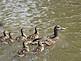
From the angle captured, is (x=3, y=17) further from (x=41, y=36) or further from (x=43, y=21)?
(x=41, y=36)

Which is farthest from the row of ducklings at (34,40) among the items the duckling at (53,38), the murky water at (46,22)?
the murky water at (46,22)

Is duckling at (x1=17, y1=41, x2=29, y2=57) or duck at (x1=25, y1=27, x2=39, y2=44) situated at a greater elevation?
duck at (x1=25, y1=27, x2=39, y2=44)

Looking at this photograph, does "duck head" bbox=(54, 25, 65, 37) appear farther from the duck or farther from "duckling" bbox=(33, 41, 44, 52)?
"duckling" bbox=(33, 41, 44, 52)

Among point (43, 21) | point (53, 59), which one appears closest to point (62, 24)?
point (43, 21)

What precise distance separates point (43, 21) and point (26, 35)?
1242 millimetres

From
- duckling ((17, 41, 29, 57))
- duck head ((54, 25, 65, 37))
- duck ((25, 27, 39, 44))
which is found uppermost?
duck head ((54, 25, 65, 37))

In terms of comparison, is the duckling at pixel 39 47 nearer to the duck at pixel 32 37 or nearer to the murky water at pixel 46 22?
the murky water at pixel 46 22

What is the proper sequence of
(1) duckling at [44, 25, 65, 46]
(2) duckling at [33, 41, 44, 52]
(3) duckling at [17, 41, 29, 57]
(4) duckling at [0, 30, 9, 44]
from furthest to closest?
(4) duckling at [0, 30, 9, 44] < (1) duckling at [44, 25, 65, 46] < (2) duckling at [33, 41, 44, 52] < (3) duckling at [17, 41, 29, 57]

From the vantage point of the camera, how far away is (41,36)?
29.5ft

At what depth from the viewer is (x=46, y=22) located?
1004cm

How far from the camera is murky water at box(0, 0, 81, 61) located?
809 cm

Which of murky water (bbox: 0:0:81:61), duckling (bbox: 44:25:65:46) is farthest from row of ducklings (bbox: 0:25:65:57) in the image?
murky water (bbox: 0:0:81:61)

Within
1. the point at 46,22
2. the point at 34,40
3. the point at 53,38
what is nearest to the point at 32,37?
the point at 34,40

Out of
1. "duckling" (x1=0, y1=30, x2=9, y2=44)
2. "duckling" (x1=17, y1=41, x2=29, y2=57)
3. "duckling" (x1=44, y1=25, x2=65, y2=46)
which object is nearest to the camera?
"duckling" (x1=17, y1=41, x2=29, y2=57)
